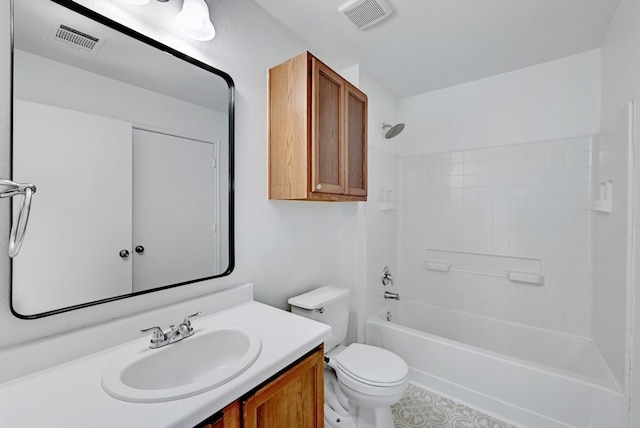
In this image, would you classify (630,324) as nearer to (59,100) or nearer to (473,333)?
(473,333)

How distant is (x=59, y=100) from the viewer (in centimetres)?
88

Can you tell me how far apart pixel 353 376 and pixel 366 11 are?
1.99 m

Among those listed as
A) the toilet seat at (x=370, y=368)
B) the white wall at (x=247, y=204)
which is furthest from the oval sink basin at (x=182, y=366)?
the toilet seat at (x=370, y=368)

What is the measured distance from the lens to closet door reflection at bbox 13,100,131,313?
0.82 meters

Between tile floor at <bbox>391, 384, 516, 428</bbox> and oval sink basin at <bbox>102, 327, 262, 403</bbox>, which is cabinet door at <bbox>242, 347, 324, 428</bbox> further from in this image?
tile floor at <bbox>391, 384, 516, 428</bbox>

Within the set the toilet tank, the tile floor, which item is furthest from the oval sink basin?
the tile floor

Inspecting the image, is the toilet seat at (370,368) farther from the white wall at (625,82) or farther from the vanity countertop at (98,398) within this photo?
the white wall at (625,82)

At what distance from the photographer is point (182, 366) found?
994mm

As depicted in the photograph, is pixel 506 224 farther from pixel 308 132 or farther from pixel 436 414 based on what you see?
pixel 308 132

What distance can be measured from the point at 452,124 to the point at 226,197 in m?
2.17

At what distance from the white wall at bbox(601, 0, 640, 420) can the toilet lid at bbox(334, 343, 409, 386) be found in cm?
106

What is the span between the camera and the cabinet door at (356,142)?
173cm

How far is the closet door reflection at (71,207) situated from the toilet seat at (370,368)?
1137 millimetres

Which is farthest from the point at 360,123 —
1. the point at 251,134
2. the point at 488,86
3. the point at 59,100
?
the point at 59,100
